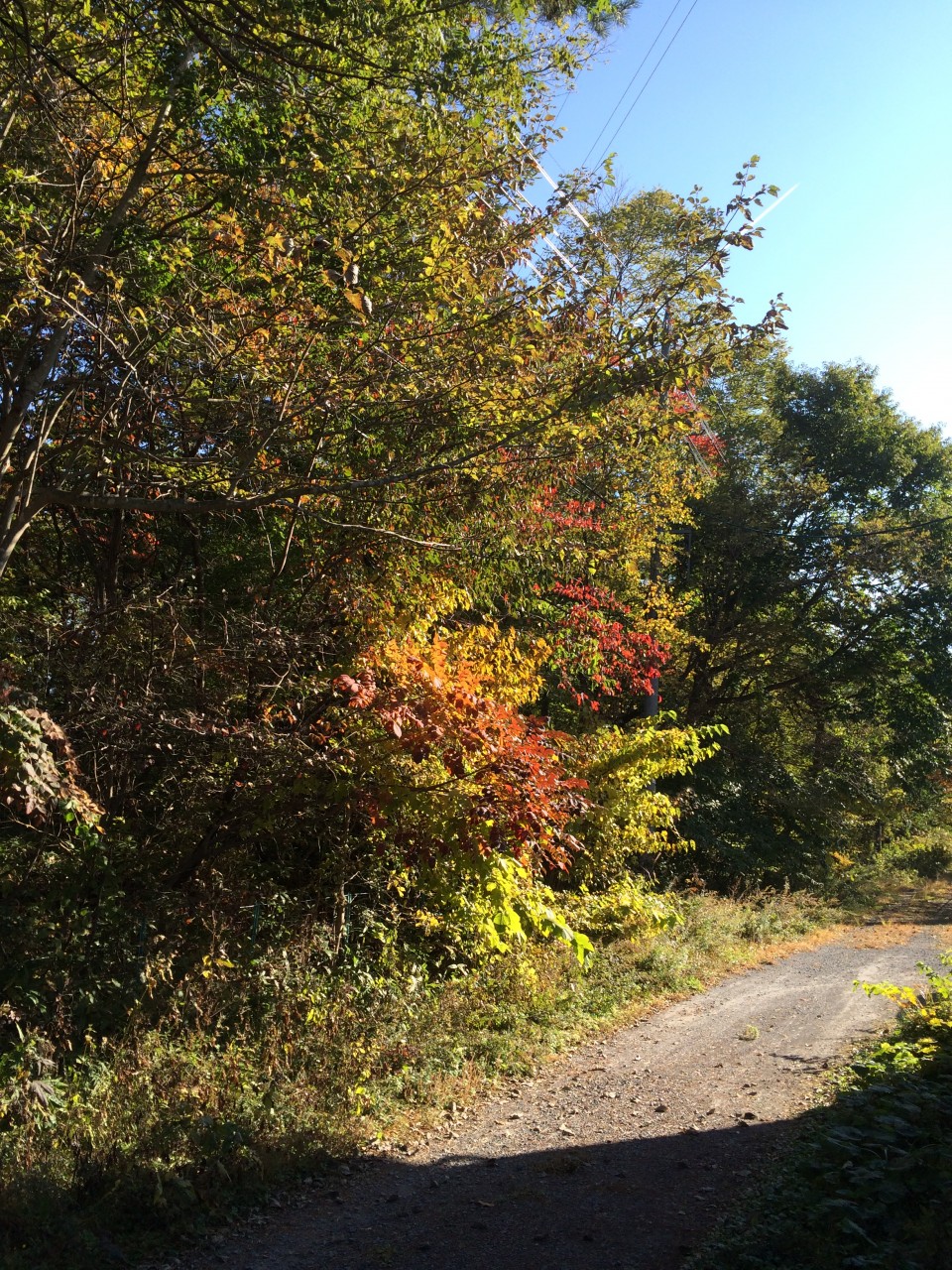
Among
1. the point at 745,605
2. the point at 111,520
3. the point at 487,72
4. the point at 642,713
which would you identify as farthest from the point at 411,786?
the point at 745,605

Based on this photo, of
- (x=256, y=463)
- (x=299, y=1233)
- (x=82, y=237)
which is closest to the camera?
(x=299, y=1233)

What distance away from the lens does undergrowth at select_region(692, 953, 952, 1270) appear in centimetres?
423

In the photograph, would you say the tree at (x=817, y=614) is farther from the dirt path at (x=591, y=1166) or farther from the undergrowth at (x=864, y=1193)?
the undergrowth at (x=864, y=1193)

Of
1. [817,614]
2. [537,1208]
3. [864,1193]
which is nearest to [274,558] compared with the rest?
[537,1208]

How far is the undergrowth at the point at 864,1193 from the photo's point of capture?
4230 millimetres

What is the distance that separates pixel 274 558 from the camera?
7840 millimetres

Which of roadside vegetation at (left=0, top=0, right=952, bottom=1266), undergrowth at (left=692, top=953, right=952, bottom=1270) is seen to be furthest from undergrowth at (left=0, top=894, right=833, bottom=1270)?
undergrowth at (left=692, top=953, right=952, bottom=1270)

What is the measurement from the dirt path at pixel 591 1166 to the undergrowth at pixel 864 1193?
37cm

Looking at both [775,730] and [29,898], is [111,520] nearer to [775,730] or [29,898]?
[29,898]

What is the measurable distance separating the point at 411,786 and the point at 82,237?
4459 millimetres

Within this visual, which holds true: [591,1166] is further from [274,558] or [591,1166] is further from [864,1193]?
[274,558]

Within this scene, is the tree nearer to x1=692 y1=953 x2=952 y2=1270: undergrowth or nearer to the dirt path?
the dirt path

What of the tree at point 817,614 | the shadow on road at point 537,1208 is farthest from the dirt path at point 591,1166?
the tree at point 817,614

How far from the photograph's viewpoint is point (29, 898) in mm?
6996
